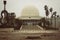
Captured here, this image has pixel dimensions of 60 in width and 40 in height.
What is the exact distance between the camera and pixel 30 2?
22.7ft

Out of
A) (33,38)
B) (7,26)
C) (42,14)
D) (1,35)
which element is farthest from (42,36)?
(42,14)

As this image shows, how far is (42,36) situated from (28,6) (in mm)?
4364

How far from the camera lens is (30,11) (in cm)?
686

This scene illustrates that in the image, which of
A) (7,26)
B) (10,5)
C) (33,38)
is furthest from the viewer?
(10,5)

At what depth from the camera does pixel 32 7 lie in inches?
274

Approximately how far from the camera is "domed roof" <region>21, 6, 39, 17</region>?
6809mm

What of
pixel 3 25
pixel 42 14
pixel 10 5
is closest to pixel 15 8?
pixel 10 5

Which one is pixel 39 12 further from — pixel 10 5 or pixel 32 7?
pixel 10 5

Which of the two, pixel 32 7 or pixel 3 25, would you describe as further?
pixel 32 7

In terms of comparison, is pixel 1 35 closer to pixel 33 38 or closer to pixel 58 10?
pixel 33 38

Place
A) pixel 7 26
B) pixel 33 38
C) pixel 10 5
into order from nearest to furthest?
1. pixel 33 38
2. pixel 7 26
3. pixel 10 5

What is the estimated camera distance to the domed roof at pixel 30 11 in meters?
6.81

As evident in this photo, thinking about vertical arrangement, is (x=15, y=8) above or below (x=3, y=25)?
above

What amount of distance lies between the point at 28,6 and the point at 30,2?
188 mm
